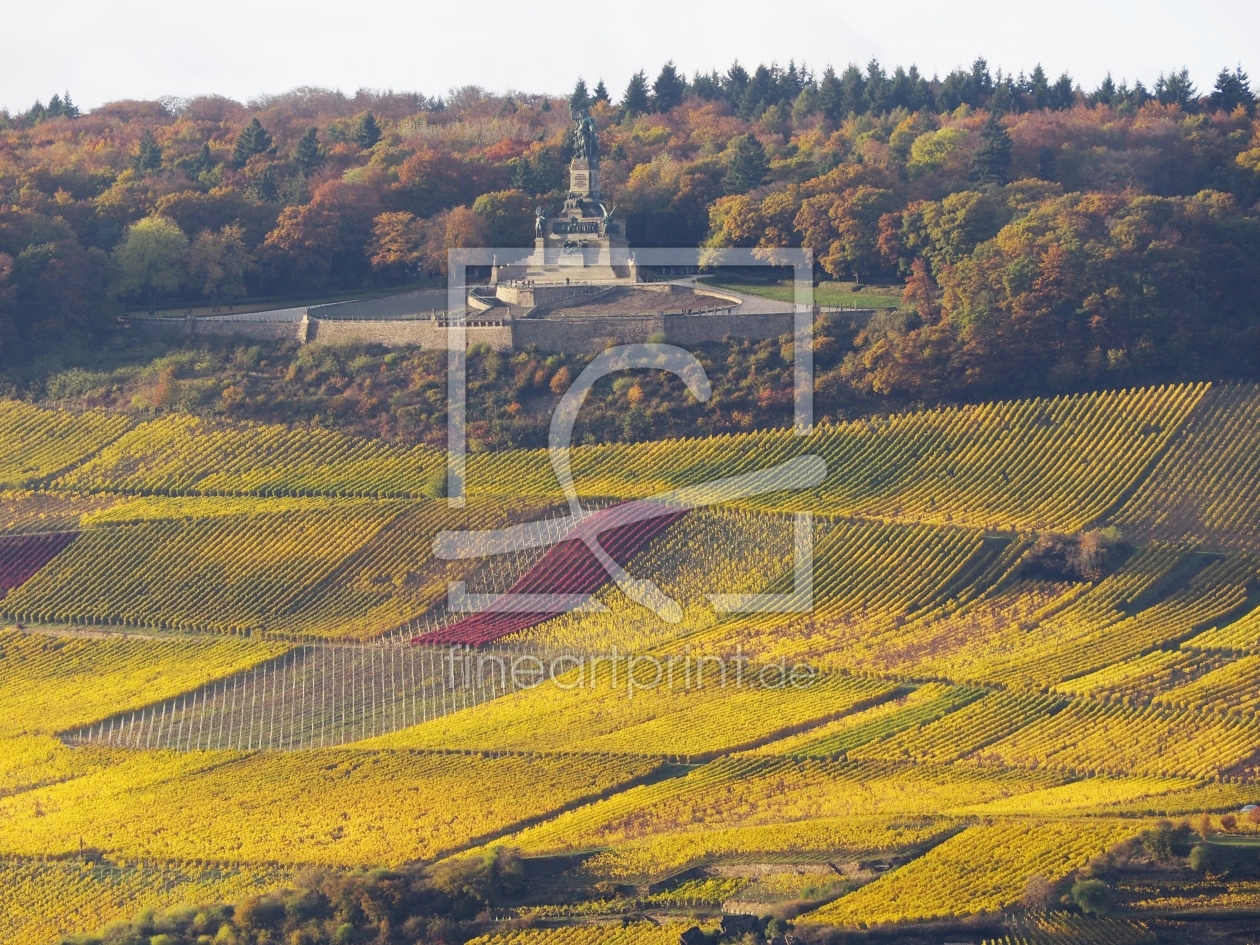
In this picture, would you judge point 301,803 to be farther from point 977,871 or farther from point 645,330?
point 645,330

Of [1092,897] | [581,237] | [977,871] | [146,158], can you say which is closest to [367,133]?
[146,158]

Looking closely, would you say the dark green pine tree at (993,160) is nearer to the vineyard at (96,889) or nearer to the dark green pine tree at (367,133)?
the dark green pine tree at (367,133)

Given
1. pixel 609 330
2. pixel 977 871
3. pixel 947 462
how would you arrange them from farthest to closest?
pixel 609 330, pixel 947 462, pixel 977 871

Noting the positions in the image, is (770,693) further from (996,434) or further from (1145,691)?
(996,434)

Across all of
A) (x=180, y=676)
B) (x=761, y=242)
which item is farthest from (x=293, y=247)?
(x=180, y=676)

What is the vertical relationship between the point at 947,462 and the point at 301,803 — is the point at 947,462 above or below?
above

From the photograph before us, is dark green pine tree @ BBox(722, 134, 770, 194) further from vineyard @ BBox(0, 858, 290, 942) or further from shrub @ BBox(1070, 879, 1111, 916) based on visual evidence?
shrub @ BBox(1070, 879, 1111, 916)
